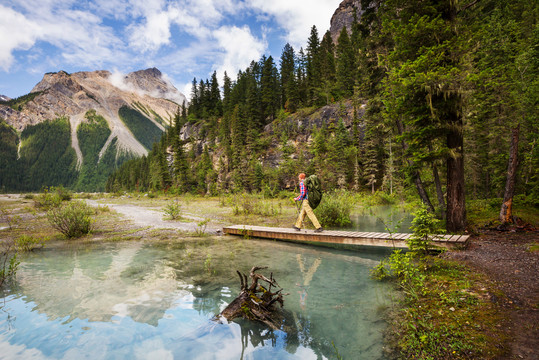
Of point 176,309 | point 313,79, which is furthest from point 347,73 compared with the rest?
point 176,309

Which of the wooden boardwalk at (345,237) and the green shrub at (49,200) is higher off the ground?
the green shrub at (49,200)

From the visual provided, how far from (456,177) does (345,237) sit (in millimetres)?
4888

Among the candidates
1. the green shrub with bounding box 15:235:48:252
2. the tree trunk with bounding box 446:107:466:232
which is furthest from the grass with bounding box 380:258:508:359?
the green shrub with bounding box 15:235:48:252

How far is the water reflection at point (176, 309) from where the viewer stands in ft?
13.1

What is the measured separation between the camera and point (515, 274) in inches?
213

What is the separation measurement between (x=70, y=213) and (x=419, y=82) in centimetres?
1723

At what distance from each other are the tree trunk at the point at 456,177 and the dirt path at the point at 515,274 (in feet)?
3.08

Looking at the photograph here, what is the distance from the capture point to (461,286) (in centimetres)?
495

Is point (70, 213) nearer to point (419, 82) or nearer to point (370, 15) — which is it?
point (419, 82)

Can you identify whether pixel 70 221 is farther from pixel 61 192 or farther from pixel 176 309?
pixel 61 192

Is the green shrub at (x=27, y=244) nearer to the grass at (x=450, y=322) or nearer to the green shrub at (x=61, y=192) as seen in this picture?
the green shrub at (x=61, y=192)

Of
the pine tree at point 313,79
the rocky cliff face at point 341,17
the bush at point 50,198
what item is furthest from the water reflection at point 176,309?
the rocky cliff face at point 341,17

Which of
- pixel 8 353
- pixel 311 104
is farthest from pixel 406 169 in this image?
pixel 311 104

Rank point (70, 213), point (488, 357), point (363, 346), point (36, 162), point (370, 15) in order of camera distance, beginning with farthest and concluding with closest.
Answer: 1. point (36, 162)
2. point (370, 15)
3. point (70, 213)
4. point (363, 346)
5. point (488, 357)
